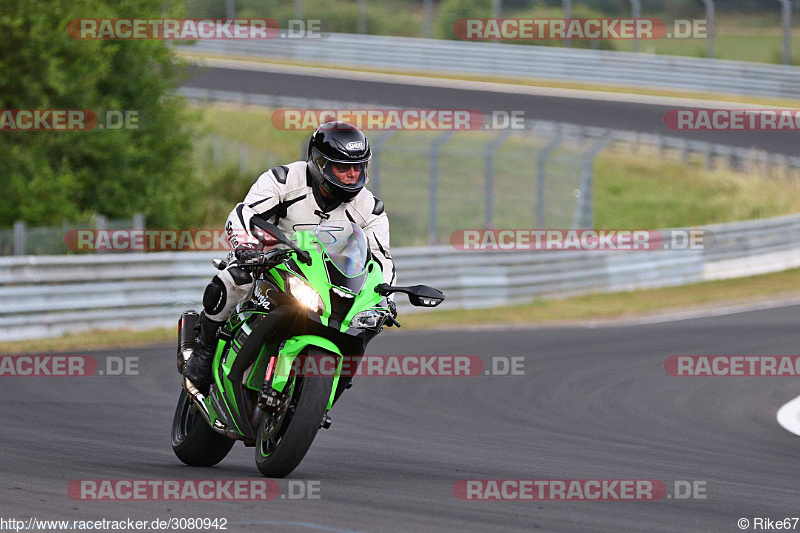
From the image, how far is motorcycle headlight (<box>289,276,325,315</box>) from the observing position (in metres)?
6.40

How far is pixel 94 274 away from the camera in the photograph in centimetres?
1608

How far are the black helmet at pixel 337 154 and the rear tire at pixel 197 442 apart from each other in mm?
1565

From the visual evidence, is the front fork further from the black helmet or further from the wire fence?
the wire fence

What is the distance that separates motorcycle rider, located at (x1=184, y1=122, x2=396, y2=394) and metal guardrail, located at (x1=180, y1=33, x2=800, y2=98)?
32179 millimetres

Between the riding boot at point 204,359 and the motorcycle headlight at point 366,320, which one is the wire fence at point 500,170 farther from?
the motorcycle headlight at point 366,320

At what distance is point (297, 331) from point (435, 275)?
13104mm

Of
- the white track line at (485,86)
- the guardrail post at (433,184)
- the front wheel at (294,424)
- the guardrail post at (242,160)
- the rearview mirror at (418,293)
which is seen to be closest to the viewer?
the front wheel at (294,424)

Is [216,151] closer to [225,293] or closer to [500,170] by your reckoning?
[500,170]

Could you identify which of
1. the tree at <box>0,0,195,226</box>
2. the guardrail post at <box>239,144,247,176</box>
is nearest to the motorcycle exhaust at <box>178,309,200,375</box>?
the tree at <box>0,0,195,226</box>

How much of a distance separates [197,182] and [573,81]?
59.2 feet

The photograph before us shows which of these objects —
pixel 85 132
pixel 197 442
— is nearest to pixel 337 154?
pixel 197 442

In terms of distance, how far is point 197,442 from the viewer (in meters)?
7.61


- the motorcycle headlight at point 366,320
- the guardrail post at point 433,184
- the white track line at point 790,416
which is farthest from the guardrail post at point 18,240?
the motorcycle headlight at point 366,320

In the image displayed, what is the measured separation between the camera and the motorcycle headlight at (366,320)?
6465 millimetres
